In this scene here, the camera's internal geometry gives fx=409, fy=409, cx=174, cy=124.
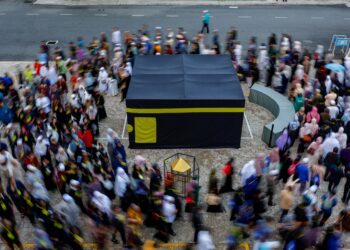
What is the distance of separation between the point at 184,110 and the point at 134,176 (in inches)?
130

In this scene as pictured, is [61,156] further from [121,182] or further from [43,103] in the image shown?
[43,103]

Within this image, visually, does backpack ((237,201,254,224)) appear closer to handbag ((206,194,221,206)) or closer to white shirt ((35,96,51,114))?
handbag ((206,194,221,206))

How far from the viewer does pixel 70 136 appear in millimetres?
11812

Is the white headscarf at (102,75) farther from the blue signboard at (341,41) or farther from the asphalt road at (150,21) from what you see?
the blue signboard at (341,41)

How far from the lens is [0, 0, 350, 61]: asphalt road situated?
73.1 feet

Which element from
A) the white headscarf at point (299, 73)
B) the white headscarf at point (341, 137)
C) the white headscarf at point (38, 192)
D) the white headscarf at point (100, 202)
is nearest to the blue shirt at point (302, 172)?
the white headscarf at point (341, 137)

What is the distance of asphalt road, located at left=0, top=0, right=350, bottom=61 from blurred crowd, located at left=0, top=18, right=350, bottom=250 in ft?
21.1

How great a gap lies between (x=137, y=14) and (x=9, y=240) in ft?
62.4

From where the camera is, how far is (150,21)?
24516mm

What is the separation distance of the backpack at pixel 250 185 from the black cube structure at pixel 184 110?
3.14 m

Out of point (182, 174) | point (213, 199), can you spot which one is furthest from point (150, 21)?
point (213, 199)

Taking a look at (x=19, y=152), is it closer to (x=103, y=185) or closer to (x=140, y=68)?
(x=103, y=185)

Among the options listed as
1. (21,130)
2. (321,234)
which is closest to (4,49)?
(21,130)

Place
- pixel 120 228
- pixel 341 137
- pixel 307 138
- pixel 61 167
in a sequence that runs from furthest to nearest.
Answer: pixel 307 138, pixel 341 137, pixel 61 167, pixel 120 228
